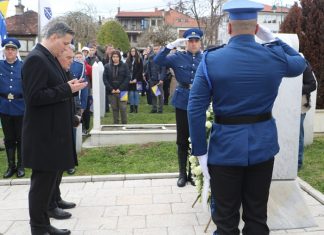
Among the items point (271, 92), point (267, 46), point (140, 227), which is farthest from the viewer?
point (140, 227)

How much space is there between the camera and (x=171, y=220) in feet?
16.1

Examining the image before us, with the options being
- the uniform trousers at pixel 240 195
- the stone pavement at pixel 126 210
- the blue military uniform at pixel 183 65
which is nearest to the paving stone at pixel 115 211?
the stone pavement at pixel 126 210

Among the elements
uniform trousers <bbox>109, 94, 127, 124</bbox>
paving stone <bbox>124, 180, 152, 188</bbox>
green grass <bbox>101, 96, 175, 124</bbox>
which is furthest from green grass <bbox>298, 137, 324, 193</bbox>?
uniform trousers <bbox>109, 94, 127, 124</bbox>

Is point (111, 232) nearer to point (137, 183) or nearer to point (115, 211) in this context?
point (115, 211)

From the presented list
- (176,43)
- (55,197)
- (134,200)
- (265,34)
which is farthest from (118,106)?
(265,34)

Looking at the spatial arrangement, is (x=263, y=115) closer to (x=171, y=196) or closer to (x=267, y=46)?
(x=267, y=46)

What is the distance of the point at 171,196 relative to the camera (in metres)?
5.74

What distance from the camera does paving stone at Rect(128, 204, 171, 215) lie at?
5.16 m

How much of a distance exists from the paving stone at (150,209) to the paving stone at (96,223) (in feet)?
0.97

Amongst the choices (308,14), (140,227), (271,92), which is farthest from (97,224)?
(308,14)

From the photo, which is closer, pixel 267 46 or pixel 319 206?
pixel 267 46

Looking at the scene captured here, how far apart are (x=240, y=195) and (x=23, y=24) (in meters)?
43.7

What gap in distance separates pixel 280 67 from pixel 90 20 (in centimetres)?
4433

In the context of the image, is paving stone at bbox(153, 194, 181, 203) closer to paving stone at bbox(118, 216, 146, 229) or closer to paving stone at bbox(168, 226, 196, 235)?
paving stone at bbox(118, 216, 146, 229)
